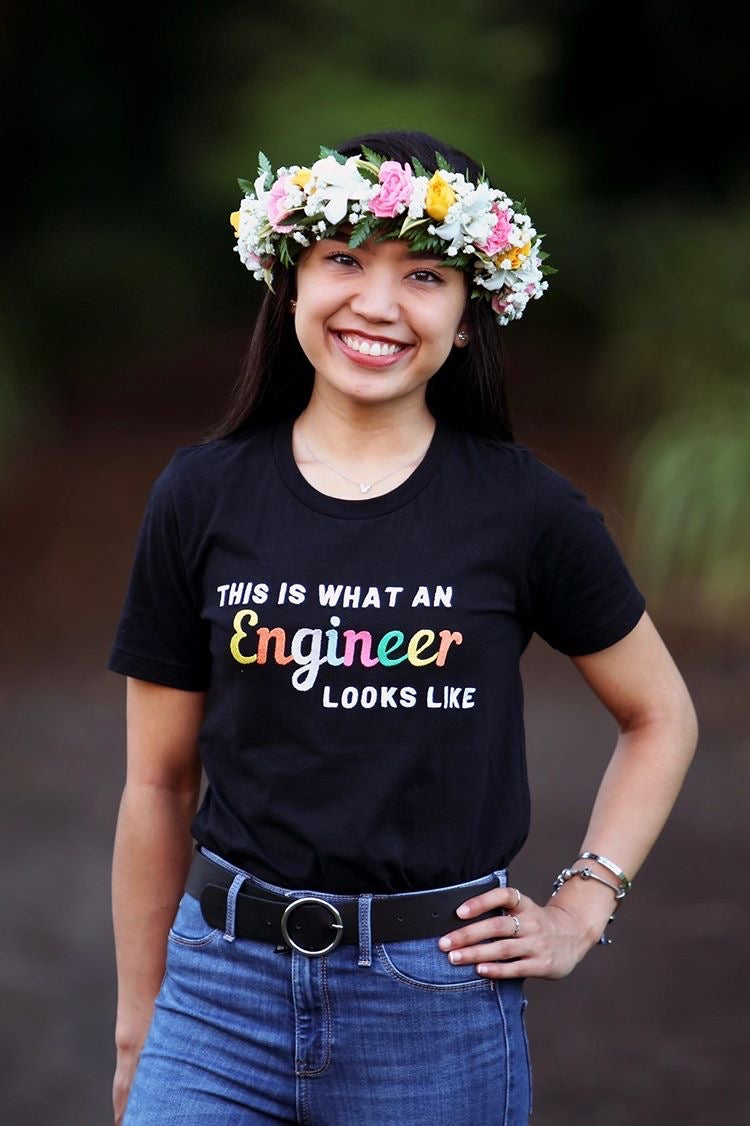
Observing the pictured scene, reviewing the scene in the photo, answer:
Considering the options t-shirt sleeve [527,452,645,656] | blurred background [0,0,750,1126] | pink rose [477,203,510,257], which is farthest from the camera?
blurred background [0,0,750,1126]

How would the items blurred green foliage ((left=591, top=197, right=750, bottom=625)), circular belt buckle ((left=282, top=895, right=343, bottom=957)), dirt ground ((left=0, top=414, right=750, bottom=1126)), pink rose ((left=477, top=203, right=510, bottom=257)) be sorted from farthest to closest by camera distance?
1. blurred green foliage ((left=591, top=197, right=750, bottom=625))
2. dirt ground ((left=0, top=414, right=750, bottom=1126))
3. pink rose ((left=477, top=203, right=510, bottom=257))
4. circular belt buckle ((left=282, top=895, right=343, bottom=957))

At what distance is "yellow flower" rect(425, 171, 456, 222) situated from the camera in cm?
218

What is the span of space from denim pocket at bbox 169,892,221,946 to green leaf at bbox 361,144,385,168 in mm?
1007

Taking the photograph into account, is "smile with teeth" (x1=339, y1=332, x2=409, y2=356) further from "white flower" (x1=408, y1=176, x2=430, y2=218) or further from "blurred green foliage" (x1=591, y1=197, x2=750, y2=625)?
"blurred green foliage" (x1=591, y1=197, x2=750, y2=625)

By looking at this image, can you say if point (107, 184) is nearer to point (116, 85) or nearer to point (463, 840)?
point (116, 85)

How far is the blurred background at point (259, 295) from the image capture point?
5.68 metres

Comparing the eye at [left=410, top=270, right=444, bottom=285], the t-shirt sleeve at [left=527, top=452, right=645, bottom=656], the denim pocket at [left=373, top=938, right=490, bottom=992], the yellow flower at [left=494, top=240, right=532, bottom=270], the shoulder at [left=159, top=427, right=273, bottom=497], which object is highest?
the yellow flower at [left=494, top=240, right=532, bottom=270]

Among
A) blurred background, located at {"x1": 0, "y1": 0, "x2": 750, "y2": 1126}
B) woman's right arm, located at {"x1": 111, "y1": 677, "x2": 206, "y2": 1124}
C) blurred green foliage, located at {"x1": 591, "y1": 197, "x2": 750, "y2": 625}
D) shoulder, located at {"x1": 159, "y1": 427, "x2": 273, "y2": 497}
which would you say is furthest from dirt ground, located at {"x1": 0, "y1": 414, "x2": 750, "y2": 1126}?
shoulder, located at {"x1": 159, "y1": 427, "x2": 273, "y2": 497}

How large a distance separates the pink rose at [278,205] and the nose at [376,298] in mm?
140

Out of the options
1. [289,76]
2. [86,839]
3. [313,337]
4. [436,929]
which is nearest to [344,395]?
[313,337]

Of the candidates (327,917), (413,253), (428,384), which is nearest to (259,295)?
(428,384)

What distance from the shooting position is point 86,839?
5309 mm

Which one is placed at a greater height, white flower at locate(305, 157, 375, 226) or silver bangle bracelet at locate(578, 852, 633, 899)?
white flower at locate(305, 157, 375, 226)

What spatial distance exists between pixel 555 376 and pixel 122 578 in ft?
7.69
